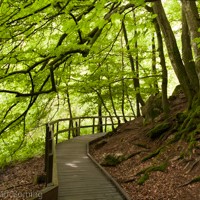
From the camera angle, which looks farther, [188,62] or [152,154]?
[188,62]

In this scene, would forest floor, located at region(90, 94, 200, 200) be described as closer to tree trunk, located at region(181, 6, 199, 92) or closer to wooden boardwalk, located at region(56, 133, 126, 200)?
wooden boardwalk, located at region(56, 133, 126, 200)

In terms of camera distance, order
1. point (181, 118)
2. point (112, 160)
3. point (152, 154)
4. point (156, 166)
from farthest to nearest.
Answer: point (112, 160) → point (181, 118) → point (152, 154) → point (156, 166)

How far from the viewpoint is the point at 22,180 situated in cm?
1159

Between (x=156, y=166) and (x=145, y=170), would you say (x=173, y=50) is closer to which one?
(x=156, y=166)

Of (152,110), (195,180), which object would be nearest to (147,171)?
(195,180)

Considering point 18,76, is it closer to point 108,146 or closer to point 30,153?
point 108,146

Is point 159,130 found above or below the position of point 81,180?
above

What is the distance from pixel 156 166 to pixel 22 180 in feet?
18.7

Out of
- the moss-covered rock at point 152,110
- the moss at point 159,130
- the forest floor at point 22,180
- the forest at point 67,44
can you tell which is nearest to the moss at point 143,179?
the forest at point 67,44

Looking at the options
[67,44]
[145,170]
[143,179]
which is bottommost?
[143,179]

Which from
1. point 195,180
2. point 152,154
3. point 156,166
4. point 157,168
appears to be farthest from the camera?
point 152,154

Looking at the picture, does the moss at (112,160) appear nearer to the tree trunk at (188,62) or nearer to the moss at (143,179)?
the moss at (143,179)

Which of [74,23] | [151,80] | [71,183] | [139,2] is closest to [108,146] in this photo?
[151,80]

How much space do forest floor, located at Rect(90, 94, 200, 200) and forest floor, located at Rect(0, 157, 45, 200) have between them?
2.83 m
